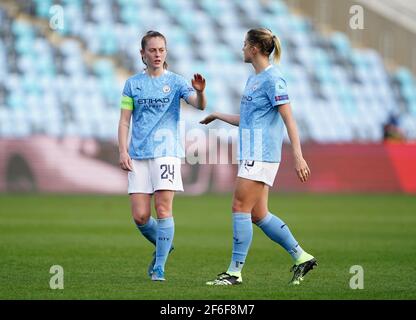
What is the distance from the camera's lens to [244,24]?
30.0 m

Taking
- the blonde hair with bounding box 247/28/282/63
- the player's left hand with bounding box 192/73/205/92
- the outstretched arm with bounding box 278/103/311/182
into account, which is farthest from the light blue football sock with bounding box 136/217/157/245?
the blonde hair with bounding box 247/28/282/63

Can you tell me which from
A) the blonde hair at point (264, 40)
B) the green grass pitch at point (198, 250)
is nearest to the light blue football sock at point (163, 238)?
the green grass pitch at point (198, 250)

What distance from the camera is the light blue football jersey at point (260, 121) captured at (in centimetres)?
856

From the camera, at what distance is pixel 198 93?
8711 millimetres

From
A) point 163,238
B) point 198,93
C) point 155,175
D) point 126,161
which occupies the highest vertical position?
point 198,93

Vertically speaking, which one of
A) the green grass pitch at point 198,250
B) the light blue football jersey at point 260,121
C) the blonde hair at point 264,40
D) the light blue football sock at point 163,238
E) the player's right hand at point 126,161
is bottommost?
the green grass pitch at point 198,250

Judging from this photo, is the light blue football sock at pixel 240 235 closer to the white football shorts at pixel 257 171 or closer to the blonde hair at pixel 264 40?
the white football shorts at pixel 257 171

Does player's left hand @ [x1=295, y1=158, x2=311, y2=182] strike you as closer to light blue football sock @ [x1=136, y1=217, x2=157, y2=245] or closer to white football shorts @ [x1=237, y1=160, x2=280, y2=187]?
white football shorts @ [x1=237, y1=160, x2=280, y2=187]

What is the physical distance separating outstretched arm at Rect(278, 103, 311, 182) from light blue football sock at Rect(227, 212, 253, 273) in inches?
23.6

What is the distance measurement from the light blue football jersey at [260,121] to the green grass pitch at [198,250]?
1094mm

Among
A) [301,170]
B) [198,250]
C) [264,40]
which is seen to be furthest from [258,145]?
[198,250]

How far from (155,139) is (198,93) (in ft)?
2.00

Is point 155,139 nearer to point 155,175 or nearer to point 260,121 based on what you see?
point 155,175
